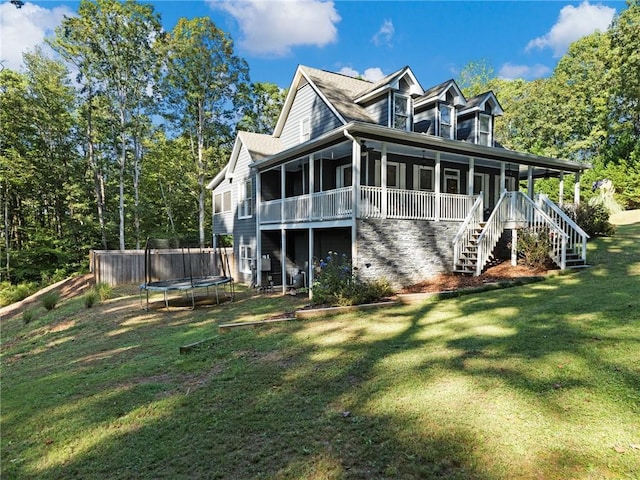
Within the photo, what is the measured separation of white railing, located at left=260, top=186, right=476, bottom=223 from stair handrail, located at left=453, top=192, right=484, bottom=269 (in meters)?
0.24

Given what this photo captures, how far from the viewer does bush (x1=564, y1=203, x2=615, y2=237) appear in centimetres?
1588

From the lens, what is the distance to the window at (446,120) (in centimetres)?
1485

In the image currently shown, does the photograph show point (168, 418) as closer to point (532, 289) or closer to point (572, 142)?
point (532, 289)

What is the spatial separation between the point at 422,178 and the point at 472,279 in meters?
5.17

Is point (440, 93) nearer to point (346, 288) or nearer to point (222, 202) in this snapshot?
point (346, 288)

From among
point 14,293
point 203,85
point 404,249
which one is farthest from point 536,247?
point 14,293

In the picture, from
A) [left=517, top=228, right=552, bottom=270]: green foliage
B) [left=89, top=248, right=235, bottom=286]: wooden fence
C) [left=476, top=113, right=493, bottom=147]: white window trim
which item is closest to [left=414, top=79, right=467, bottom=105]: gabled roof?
[left=476, top=113, right=493, bottom=147]: white window trim

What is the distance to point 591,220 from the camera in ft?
52.2

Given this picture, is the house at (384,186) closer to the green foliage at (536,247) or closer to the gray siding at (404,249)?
the gray siding at (404,249)

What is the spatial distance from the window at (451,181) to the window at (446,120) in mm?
1496

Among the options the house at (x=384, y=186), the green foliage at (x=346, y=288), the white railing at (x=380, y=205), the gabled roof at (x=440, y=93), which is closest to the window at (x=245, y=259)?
the house at (x=384, y=186)

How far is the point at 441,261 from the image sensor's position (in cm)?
1227

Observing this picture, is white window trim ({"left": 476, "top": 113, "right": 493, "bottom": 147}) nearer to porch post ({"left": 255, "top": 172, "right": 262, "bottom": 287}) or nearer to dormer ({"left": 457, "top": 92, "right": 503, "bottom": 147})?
dormer ({"left": 457, "top": 92, "right": 503, "bottom": 147})

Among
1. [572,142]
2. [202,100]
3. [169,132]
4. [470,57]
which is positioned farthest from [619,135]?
[169,132]
